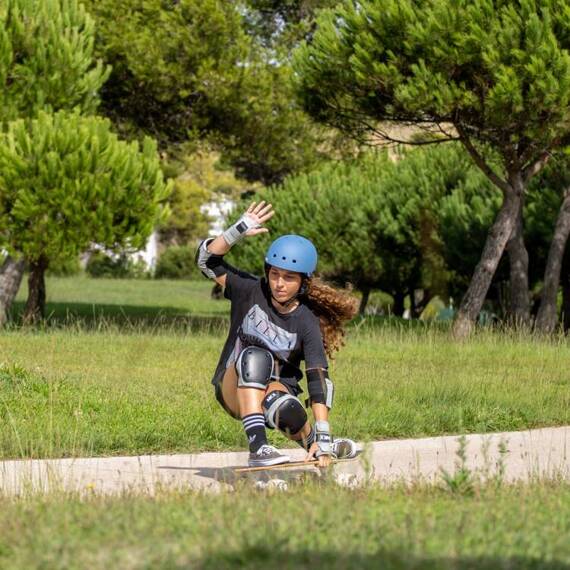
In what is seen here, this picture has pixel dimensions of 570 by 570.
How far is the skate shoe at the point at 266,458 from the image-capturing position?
22.5 feet

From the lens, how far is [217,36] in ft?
82.0

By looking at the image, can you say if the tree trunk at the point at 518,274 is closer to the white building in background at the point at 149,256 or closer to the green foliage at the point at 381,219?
the green foliage at the point at 381,219

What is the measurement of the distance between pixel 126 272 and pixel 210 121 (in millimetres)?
38300

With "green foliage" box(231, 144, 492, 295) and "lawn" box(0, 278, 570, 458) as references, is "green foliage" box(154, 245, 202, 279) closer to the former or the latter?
"green foliage" box(231, 144, 492, 295)

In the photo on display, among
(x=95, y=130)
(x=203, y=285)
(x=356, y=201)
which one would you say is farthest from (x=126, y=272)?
(x=95, y=130)

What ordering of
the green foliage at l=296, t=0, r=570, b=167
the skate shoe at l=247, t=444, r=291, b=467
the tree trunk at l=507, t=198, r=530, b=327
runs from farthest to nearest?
1. the tree trunk at l=507, t=198, r=530, b=327
2. the green foliage at l=296, t=0, r=570, b=167
3. the skate shoe at l=247, t=444, r=291, b=467

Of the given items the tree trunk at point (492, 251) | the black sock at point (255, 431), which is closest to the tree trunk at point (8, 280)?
the tree trunk at point (492, 251)

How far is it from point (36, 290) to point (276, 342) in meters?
16.1

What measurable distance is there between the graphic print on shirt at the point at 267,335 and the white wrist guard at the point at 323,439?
1.65 ft

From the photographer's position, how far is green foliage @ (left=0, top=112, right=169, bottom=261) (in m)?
19.3

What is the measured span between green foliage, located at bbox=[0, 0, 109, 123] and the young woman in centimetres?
1438

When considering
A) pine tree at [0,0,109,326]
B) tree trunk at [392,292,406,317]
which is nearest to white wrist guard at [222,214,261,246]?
pine tree at [0,0,109,326]

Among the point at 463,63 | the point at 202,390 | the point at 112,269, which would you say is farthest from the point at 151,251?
the point at 202,390

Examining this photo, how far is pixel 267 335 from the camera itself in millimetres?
7277
